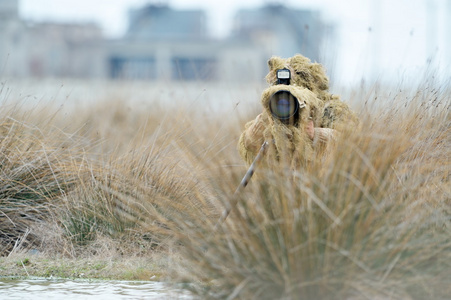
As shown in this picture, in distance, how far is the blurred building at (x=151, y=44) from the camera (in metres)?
47.7

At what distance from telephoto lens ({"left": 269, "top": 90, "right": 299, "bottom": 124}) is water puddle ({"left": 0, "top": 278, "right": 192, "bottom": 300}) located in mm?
1250

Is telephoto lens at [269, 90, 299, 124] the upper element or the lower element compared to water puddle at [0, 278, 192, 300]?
upper

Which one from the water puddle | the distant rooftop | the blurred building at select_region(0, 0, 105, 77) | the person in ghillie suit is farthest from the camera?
the distant rooftop

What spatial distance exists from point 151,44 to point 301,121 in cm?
4447

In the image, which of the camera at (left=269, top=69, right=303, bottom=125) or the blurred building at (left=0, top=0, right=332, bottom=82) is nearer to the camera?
the camera at (left=269, top=69, right=303, bottom=125)

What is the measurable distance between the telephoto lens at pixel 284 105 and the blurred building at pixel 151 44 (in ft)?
128

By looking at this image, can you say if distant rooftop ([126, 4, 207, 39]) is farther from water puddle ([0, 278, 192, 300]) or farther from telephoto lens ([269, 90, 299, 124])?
telephoto lens ([269, 90, 299, 124])

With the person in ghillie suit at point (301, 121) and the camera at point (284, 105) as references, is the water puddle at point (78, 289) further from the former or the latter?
the camera at point (284, 105)

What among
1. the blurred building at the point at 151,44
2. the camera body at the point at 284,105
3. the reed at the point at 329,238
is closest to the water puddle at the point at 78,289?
the reed at the point at 329,238

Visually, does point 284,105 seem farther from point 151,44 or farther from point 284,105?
point 151,44

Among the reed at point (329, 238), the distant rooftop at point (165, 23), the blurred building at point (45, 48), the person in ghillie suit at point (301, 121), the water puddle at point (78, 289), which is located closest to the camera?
the reed at point (329, 238)

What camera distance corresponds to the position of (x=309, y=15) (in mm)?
55594

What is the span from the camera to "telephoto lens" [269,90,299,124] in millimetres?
4852

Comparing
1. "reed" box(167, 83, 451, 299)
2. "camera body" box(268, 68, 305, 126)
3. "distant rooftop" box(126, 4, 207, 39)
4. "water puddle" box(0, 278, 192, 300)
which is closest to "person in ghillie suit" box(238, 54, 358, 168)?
"camera body" box(268, 68, 305, 126)
